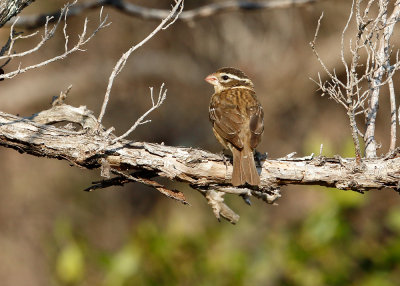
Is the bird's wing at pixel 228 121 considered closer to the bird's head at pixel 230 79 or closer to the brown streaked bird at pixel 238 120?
the brown streaked bird at pixel 238 120

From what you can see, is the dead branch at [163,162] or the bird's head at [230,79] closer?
the dead branch at [163,162]

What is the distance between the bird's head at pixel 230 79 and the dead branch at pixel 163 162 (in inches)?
81.3

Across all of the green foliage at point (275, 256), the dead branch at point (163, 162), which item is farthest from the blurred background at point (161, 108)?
the dead branch at point (163, 162)

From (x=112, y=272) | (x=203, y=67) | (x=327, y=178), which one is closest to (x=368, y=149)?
(x=327, y=178)

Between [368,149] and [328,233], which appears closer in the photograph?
[368,149]

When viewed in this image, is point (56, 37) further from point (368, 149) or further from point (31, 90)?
point (368, 149)

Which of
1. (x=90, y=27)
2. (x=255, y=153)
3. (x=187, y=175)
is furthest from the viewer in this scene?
(x=90, y=27)

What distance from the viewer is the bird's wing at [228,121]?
600cm

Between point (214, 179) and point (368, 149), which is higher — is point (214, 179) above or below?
below

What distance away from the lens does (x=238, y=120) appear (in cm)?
622

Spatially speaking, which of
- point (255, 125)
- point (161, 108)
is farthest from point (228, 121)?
point (161, 108)

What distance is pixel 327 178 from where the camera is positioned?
5172 millimetres

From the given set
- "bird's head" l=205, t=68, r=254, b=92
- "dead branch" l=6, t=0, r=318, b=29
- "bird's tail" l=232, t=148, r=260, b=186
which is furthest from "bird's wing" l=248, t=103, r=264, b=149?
"dead branch" l=6, t=0, r=318, b=29

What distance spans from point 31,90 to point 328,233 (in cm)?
712
